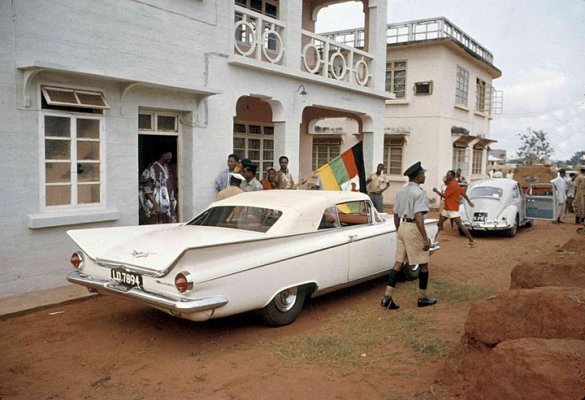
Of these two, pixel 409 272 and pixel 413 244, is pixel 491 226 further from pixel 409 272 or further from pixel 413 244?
pixel 413 244

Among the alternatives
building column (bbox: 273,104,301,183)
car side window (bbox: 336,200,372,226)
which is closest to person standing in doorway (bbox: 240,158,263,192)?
building column (bbox: 273,104,301,183)

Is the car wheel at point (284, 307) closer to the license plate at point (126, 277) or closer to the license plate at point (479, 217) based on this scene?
the license plate at point (126, 277)

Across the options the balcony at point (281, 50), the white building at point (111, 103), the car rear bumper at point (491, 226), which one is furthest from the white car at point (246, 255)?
the car rear bumper at point (491, 226)

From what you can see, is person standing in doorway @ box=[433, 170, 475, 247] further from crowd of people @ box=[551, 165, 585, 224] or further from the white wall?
the white wall

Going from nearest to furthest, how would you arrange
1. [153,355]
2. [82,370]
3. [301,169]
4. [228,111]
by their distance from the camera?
[82,370]
[153,355]
[228,111]
[301,169]

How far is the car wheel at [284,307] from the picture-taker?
5.33 metres

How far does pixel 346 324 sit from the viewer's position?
5.65m

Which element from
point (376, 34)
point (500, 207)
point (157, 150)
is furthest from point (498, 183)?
point (157, 150)

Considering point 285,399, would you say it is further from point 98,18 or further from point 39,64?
point 98,18

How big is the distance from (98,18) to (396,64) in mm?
15059

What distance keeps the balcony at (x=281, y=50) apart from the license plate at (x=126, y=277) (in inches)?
221

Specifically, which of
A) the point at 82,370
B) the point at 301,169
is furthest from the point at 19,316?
the point at 301,169

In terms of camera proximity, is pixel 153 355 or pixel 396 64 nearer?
pixel 153 355

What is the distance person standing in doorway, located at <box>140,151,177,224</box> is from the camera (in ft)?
26.3
